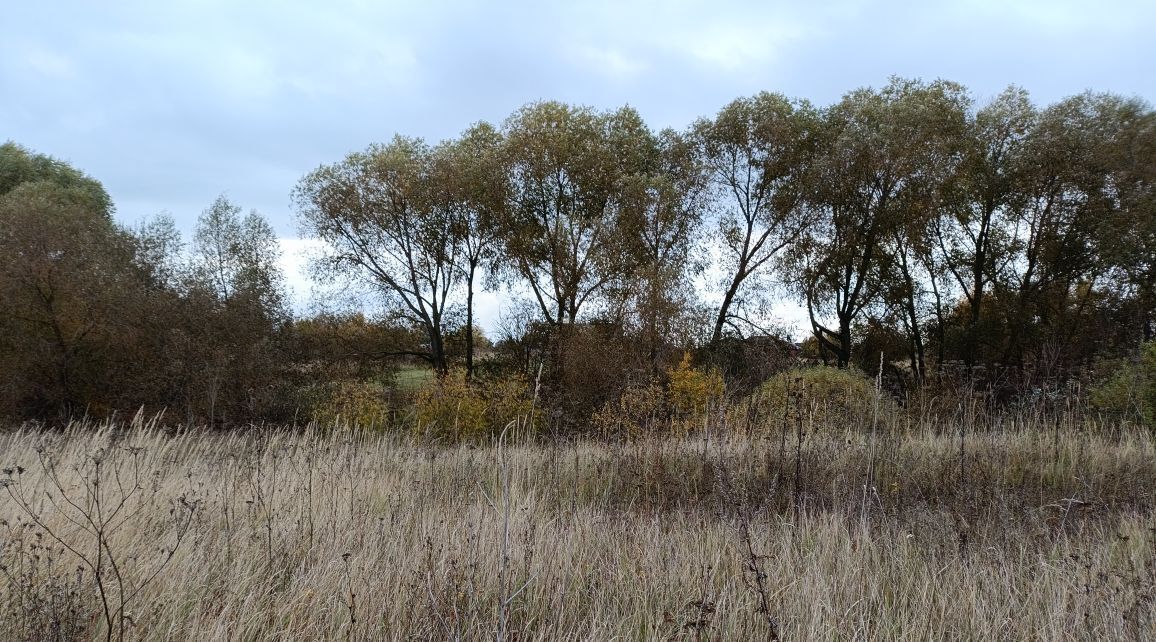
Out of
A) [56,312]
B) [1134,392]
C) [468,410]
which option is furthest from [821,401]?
[56,312]

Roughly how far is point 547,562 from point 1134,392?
10.2 metres

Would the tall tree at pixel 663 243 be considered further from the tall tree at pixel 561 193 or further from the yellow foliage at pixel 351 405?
the yellow foliage at pixel 351 405

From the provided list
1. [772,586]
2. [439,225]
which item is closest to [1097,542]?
[772,586]

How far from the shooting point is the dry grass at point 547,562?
3105 mm

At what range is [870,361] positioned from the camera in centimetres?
2292

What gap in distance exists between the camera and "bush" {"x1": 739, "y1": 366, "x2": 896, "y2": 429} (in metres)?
9.05

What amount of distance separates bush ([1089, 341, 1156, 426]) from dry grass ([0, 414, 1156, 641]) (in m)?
4.16

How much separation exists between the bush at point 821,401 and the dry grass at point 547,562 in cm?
264

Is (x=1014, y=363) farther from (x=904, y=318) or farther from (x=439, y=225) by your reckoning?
(x=439, y=225)

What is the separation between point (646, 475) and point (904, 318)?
65.3 ft

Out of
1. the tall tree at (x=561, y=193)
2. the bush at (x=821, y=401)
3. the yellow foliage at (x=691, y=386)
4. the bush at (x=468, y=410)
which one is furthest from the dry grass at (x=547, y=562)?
the tall tree at (x=561, y=193)

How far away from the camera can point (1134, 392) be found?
401 inches

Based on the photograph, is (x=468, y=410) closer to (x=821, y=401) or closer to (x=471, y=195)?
(x=821, y=401)

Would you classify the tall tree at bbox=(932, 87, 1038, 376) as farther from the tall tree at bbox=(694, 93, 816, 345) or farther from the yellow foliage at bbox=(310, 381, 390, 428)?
the yellow foliage at bbox=(310, 381, 390, 428)
